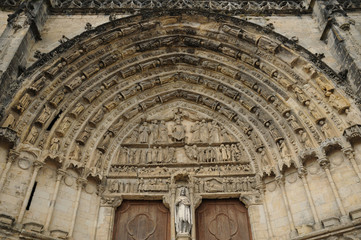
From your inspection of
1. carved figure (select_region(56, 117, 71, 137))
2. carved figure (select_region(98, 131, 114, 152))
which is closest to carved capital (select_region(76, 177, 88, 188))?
carved figure (select_region(98, 131, 114, 152))

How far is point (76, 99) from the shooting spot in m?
7.11

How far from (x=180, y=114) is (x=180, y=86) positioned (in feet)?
2.83

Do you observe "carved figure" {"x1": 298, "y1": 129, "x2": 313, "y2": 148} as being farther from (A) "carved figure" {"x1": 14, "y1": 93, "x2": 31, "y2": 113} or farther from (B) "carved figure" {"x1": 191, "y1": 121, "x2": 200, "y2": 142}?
(A) "carved figure" {"x1": 14, "y1": 93, "x2": 31, "y2": 113}

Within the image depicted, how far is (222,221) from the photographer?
6.68 metres

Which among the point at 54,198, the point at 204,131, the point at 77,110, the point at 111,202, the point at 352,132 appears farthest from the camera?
the point at 204,131

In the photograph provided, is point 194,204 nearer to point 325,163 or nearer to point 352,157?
point 325,163

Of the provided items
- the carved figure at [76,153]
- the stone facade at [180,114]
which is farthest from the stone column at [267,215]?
the carved figure at [76,153]

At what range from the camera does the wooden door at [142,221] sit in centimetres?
643

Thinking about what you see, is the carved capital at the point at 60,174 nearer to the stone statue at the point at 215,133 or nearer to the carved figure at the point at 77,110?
the carved figure at the point at 77,110

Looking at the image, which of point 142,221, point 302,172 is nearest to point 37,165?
point 142,221

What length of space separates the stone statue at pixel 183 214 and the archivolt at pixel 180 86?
2.10 metres

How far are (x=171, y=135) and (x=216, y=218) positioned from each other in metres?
2.33

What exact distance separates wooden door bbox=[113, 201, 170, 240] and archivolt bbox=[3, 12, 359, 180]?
4.41ft

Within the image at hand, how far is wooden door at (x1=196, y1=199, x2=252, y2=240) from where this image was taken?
6465 millimetres
